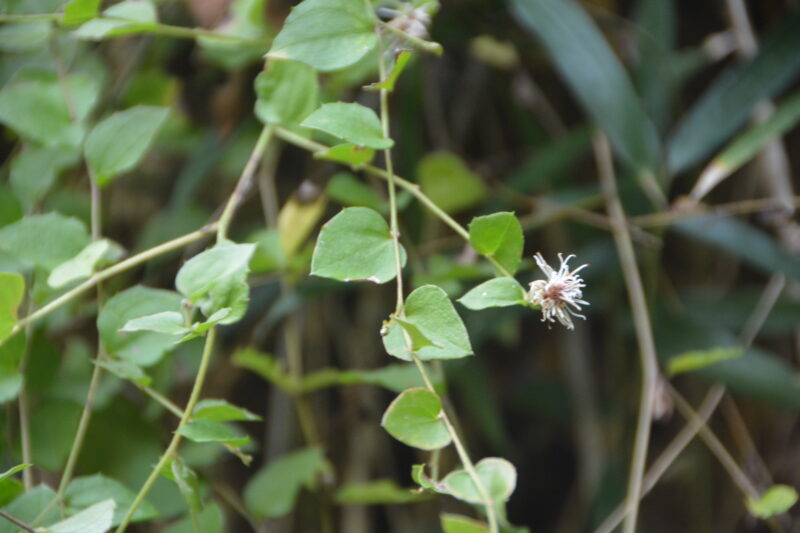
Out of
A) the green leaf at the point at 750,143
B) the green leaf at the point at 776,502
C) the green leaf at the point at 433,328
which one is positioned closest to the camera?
the green leaf at the point at 433,328

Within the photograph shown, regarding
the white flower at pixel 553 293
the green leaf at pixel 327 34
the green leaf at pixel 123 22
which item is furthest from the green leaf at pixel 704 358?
the green leaf at pixel 123 22

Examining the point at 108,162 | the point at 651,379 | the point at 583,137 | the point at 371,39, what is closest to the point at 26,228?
the point at 108,162

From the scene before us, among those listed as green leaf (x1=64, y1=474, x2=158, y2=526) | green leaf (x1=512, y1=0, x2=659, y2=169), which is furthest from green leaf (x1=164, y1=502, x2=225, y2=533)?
green leaf (x1=512, y1=0, x2=659, y2=169)

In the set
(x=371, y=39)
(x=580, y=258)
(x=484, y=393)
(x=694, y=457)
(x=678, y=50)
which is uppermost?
(x=371, y=39)

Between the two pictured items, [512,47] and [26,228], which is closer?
[26,228]

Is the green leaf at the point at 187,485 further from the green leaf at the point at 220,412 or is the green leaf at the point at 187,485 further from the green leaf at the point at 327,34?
the green leaf at the point at 327,34

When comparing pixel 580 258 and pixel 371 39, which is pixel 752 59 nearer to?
pixel 580 258

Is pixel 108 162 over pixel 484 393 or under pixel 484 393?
over
